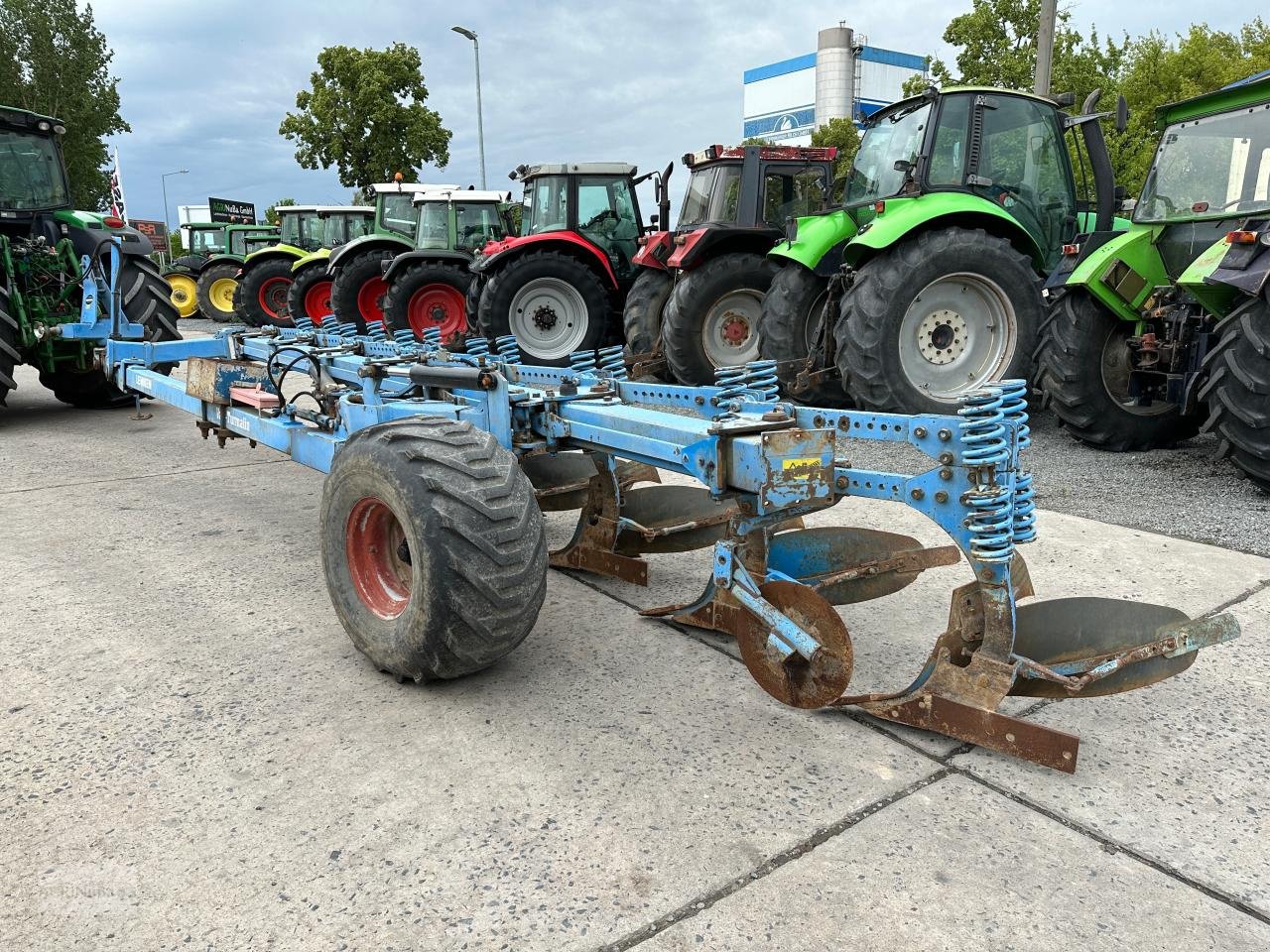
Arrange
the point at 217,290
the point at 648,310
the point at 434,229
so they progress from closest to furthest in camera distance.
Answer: the point at 648,310 → the point at 434,229 → the point at 217,290

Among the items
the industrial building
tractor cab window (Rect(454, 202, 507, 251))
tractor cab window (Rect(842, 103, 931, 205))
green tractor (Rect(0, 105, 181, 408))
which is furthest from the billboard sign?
the industrial building

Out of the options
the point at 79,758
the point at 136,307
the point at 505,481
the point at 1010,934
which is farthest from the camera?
the point at 136,307

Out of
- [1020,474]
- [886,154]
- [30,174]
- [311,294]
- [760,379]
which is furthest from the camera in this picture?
[311,294]

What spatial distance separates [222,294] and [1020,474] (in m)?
19.9

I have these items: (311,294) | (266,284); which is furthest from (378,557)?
(266,284)

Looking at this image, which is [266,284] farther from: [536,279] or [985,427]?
[985,427]

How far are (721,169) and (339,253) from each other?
21.5 feet

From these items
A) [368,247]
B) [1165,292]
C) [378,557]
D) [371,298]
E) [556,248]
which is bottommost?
[378,557]

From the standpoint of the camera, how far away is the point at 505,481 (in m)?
2.69

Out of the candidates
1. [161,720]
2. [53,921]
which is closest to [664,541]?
[161,720]

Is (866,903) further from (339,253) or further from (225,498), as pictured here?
(339,253)

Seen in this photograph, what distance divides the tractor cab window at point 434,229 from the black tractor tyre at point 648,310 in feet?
15.4

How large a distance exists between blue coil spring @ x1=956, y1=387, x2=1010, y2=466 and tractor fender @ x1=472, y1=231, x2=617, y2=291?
7894 mm

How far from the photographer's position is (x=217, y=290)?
63.5 ft
